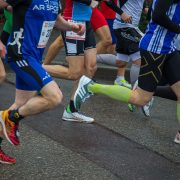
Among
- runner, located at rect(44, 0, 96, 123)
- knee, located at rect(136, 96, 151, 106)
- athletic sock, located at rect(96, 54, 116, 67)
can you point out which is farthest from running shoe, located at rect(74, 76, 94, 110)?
athletic sock, located at rect(96, 54, 116, 67)

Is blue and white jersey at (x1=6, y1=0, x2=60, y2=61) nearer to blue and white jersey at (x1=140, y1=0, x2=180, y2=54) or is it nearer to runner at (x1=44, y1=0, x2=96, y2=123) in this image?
blue and white jersey at (x1=140, y1=0, x2=180, y2=54)

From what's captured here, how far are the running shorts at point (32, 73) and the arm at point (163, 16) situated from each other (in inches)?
45.5

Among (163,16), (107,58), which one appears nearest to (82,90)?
(163,16)

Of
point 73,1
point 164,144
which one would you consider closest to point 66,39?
point 73,1

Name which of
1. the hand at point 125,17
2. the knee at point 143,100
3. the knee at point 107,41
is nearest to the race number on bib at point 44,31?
the knee at point 143,100

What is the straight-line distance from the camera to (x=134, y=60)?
24.2ft

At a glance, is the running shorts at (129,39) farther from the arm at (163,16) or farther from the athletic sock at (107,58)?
the arm at (163,16)

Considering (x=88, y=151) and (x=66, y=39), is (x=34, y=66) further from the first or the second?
(x=66, y=39)

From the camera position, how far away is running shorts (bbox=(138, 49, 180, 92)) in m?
5.06

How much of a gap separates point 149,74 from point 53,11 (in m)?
1.16

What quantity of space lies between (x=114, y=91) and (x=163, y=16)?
110 centimetres

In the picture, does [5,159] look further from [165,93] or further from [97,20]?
[165,93]

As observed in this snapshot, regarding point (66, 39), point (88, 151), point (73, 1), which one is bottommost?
point (88, 151)

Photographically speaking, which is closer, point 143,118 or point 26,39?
point 26,39
